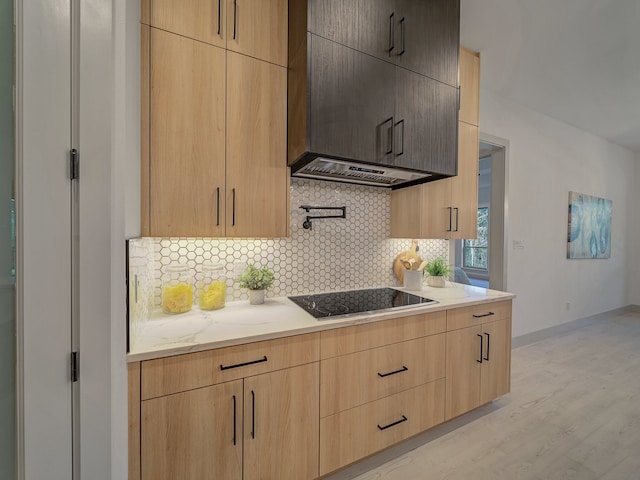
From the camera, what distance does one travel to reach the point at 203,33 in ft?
4.06

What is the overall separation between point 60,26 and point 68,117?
24cm

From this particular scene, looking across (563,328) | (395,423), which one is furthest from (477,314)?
(563,328)

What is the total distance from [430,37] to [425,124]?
0.54 m

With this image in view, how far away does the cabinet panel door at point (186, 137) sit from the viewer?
3.83ft

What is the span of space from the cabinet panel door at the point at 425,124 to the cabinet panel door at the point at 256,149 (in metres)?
0.68

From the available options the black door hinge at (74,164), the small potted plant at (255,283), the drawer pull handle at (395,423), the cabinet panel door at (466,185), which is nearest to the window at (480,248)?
the cabinet panel door at (466,185)

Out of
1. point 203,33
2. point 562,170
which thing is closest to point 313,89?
point 203,33

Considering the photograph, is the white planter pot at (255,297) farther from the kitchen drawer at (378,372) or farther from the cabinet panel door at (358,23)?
the cabinet panel door at (358,23)

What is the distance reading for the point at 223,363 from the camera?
109cm

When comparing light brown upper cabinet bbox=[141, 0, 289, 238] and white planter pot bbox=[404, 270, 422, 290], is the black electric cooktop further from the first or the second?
light brown upper cabinet bbox=[141, 0, 289, 238]

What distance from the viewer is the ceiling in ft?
5.96

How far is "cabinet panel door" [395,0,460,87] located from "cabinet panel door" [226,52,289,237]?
76 cm

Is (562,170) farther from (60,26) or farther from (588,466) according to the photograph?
(60,26)

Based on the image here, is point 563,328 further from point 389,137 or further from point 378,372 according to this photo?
point 389,137
